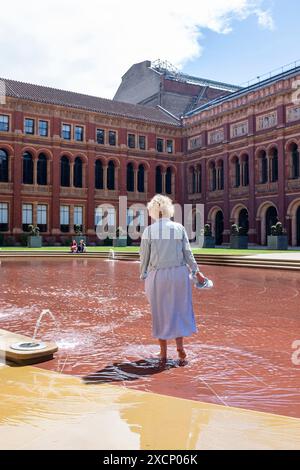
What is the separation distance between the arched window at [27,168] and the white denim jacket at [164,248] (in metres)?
38.9

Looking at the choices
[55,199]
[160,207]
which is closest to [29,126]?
[55,199]

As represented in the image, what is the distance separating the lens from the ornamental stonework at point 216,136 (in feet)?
148

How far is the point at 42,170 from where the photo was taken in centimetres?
4266

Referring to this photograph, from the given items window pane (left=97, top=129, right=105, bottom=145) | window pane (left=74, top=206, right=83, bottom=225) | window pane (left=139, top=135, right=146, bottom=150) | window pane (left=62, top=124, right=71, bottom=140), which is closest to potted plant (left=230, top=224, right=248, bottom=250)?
window pane (left=74, top=206, right=83, bottom=225)

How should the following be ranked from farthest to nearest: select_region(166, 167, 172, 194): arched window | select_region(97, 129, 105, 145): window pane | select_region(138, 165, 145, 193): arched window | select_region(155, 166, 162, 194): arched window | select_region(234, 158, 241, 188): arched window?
select_region(166, 167, 172, 194): arched window < select_region(155, 166, 162, 194): arched window < select_region(138, 165, 145, 193): arched window < select_region(97, 129, 105, 145): window pane < select_region(234, 158, 241, 188): arched window

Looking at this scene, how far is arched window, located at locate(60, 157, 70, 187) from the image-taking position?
43.7m

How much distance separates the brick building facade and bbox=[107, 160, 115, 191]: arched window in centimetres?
12

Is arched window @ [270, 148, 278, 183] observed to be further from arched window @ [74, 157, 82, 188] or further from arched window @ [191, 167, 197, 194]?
arched window @ [74, 157, 82, 188]

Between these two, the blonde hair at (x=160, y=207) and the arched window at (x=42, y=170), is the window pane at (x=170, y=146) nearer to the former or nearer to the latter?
the arched window at (x=42, y=170)

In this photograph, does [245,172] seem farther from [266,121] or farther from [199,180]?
[199,180]

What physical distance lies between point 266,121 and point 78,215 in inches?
811

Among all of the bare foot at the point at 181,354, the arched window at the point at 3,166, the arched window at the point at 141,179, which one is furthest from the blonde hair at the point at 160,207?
the arched window at the point at 141,179
